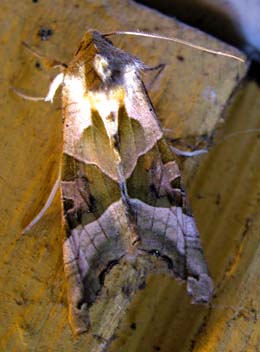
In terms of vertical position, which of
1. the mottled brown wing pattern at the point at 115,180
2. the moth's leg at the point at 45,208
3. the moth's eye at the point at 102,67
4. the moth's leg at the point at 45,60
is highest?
the moth's eye at the point at 102,67

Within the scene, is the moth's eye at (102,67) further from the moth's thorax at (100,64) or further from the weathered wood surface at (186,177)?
the weathered wood surface at (186,177)

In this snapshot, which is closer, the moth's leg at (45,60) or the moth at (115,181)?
the moth at (115,181)

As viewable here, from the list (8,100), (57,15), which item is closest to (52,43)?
(57,15)

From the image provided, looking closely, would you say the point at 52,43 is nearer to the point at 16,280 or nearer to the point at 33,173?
the point at 33,173

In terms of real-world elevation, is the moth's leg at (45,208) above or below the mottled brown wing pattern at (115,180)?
below

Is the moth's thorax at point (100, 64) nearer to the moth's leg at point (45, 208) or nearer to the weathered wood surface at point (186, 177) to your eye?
the weathered wood surface at point (186, 177)

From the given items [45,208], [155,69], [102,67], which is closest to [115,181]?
[45,208]

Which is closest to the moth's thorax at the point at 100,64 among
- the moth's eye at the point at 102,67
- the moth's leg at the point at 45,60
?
the moth's eye at the point at 102,67

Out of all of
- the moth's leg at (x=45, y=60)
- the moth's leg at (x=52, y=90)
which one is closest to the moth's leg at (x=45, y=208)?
the moth's leg at (x=52, y=90)
